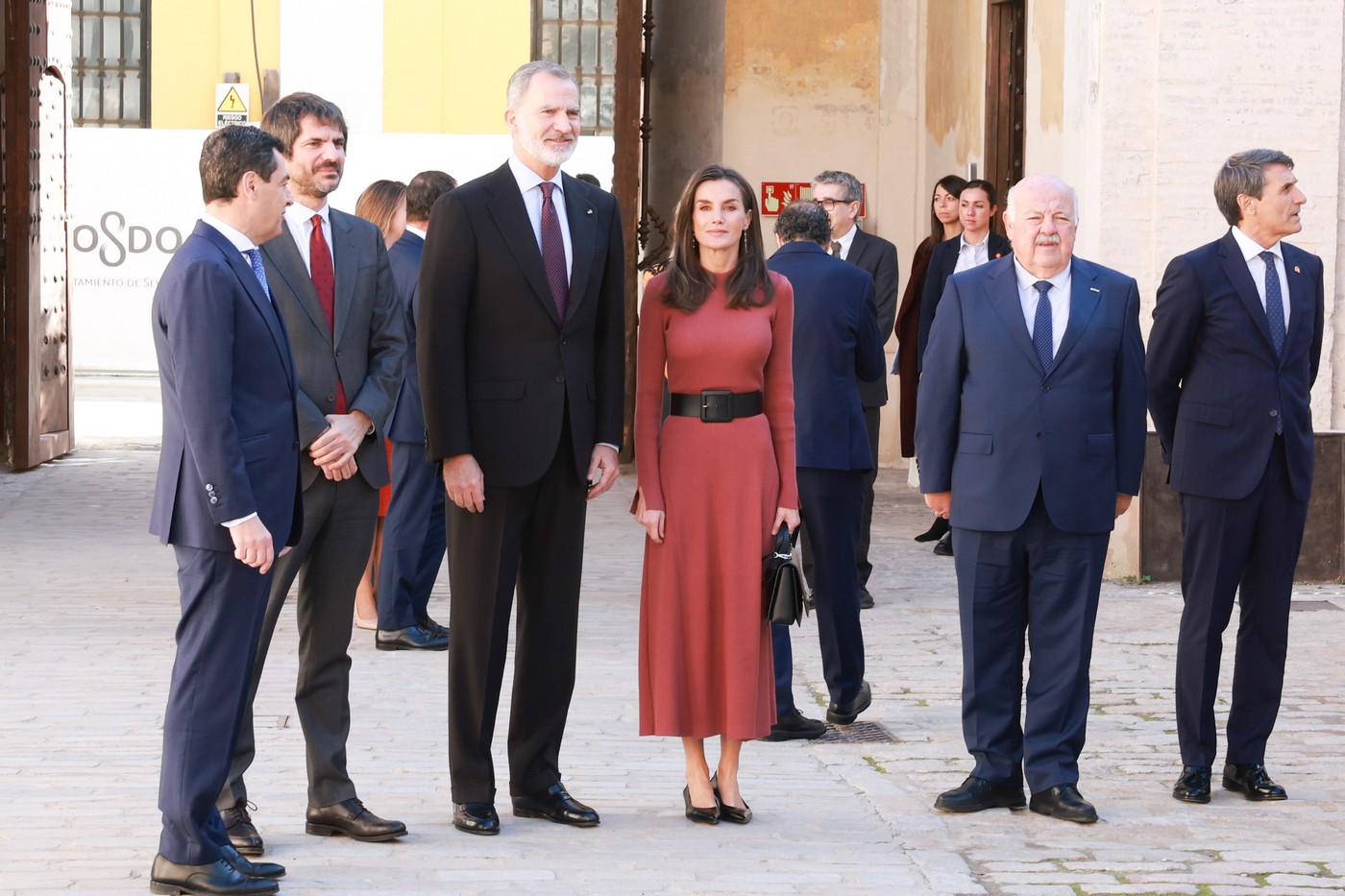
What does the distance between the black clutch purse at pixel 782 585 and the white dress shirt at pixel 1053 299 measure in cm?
94

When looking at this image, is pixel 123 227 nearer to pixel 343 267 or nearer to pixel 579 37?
pixel 579 37

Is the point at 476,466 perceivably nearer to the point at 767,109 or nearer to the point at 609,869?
the point at 609,869

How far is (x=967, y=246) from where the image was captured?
997cm

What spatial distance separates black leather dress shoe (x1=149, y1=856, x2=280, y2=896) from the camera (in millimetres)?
4461

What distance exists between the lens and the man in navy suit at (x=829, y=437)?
671 cm

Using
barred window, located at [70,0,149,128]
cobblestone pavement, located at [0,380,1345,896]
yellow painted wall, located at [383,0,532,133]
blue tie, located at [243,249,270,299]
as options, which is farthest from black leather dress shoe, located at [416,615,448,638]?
barred window, located at [70,0,149,128]

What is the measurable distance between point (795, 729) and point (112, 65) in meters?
23.2

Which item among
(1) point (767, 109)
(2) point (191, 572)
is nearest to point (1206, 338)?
(2) point (191, 572)

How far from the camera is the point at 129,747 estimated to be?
19.9 feet

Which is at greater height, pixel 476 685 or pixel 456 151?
pixel 456 151

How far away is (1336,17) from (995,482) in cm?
520

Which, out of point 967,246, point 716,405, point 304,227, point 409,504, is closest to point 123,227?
point 967,246

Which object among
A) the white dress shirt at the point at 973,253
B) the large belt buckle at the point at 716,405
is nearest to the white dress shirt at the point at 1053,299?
the large belt buckle at the point at 716,405

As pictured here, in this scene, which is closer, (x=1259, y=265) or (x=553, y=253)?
(x=553, y=253)
